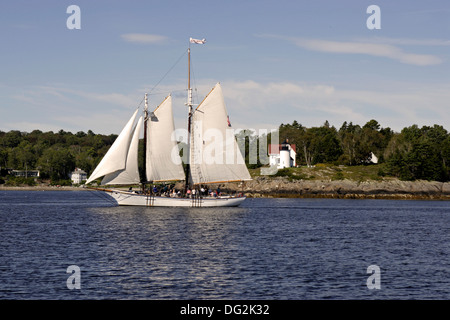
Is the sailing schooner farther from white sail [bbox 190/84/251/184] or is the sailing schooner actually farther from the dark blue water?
the dark blue water

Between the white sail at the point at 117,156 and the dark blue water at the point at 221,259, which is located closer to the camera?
the dark blue water at the point at 221,259

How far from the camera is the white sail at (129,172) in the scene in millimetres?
85188

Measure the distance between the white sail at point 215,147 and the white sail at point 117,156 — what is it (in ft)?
38.8

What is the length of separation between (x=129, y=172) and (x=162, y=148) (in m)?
7.42

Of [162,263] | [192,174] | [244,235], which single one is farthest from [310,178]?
[162,263]

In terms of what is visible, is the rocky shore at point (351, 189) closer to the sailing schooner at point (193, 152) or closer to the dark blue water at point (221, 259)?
the sailing schooner at point (193, 152)

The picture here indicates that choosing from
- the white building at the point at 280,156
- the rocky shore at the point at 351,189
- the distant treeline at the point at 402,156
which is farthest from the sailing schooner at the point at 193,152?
the white building at the point at 280,156

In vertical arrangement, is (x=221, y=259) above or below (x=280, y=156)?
below

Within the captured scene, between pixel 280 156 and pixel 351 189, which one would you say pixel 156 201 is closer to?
pixel 351 189

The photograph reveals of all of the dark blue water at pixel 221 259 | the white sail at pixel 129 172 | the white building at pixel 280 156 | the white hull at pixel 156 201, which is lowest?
the dark blue water at pixel 221 259

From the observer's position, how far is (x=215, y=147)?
298ft

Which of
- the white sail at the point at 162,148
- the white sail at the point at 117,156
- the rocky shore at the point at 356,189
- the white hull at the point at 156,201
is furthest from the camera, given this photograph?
the rocky shore at the point at 356,189

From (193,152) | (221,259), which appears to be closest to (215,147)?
(193,152)
